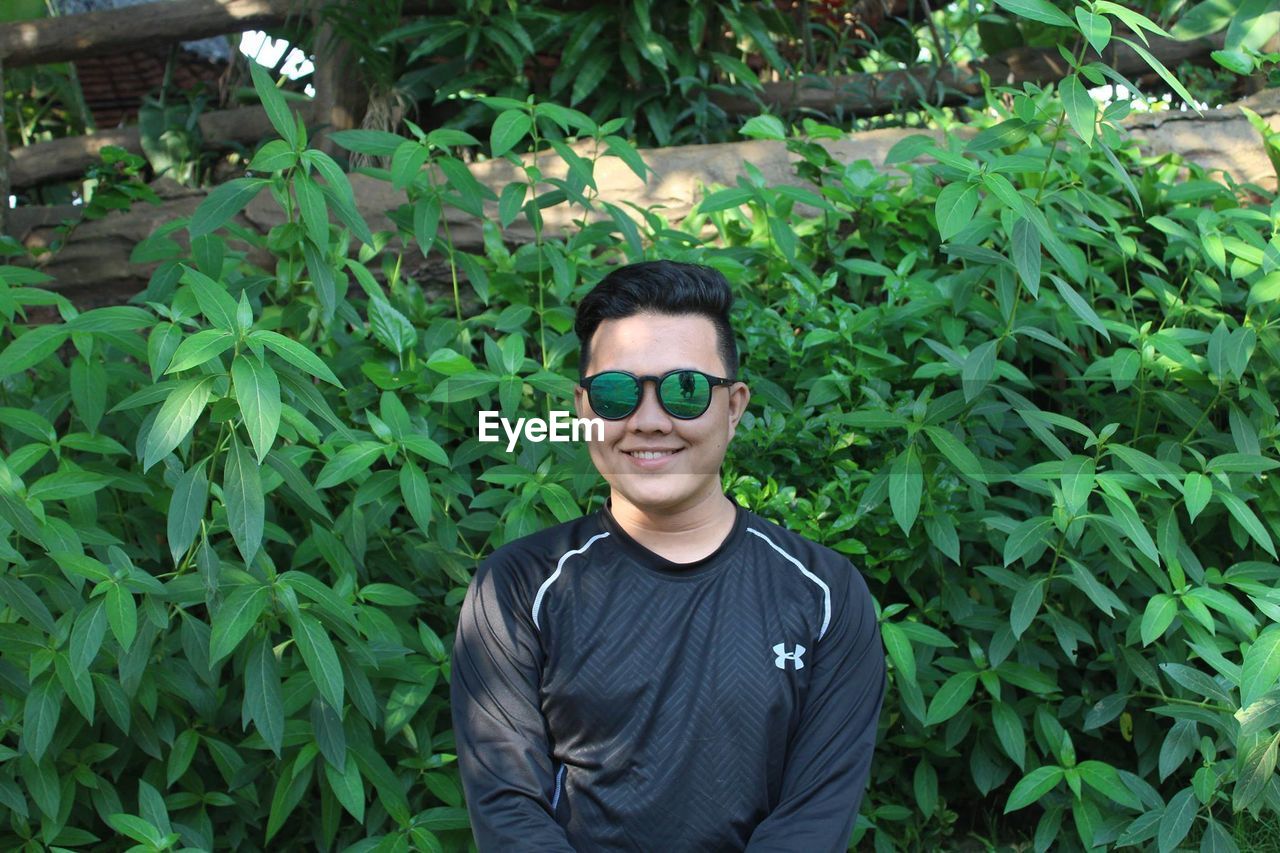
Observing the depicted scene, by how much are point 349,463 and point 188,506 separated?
1.39 ft

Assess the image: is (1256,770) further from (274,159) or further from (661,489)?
(274,159)

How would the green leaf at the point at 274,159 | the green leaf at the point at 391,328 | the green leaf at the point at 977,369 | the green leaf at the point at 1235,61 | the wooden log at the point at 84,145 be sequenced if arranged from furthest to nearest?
1. the wooden log at the point at 84,145
2. the green leaf at the point at 1235,61
3. the green leaf at the point at 391,328
4. the green leaf at the point at 977,369
5. the green leaf at the point at 274,159

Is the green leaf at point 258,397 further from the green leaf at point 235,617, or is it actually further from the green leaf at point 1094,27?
the green leaf at point 1094,27

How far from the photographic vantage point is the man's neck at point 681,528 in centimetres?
250

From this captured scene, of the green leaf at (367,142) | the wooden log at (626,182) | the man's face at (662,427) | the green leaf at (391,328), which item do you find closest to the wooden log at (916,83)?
the wooden log at (626,182)

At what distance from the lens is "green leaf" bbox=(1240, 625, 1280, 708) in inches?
105

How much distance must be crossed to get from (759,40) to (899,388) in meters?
2.08

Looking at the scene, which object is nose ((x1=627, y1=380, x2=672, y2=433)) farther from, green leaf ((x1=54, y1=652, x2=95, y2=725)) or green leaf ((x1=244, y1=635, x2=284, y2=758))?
green leaf ((x1=54, y1=652, x2=95, y2=725))

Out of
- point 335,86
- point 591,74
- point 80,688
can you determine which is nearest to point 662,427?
point 80,688

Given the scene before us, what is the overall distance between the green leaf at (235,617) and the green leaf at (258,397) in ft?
1.18

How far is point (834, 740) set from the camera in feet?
7.99

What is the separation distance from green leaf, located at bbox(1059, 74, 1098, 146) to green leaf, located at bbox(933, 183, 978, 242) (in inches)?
10.4

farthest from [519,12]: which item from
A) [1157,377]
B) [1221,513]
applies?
[1221,513]

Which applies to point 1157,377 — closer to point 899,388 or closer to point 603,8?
point 899,388
